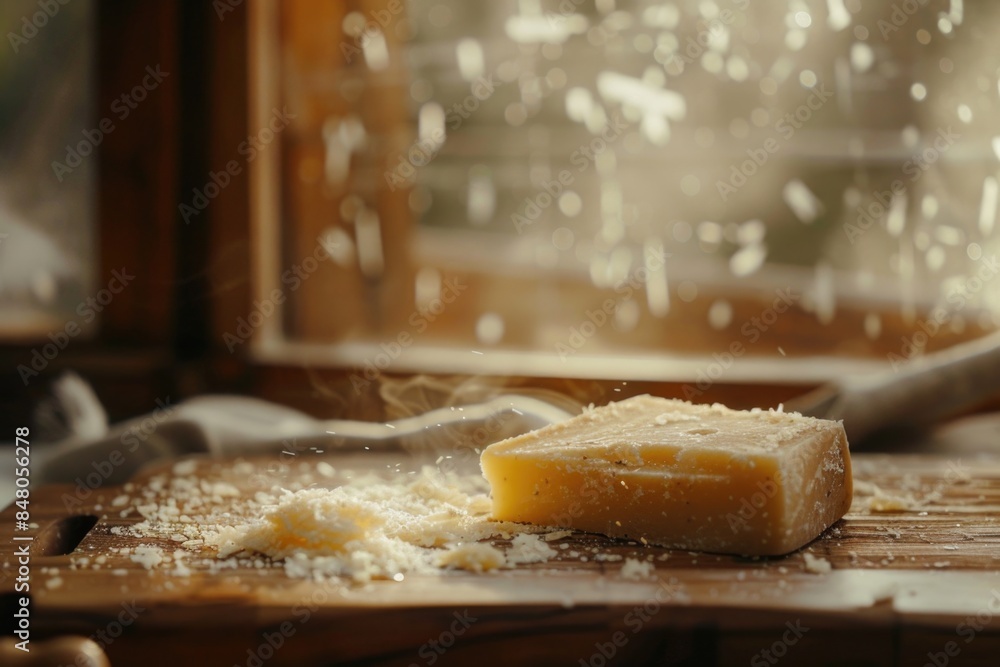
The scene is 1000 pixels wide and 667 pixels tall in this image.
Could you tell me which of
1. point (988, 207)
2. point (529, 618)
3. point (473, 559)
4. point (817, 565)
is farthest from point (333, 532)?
point (988, 207)

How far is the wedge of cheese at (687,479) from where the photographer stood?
1.04 m

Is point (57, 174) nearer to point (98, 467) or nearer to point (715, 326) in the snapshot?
point (98, 467)

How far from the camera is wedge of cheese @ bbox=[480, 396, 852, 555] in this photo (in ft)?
3.42

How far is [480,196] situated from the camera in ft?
7.64

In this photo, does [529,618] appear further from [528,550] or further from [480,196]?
[480,196]

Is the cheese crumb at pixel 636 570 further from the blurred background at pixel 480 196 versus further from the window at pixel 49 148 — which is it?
the window at pixel 49 148

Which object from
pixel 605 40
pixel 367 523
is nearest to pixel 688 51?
pixel 605 40

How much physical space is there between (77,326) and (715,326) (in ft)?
4.80

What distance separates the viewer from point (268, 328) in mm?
2260

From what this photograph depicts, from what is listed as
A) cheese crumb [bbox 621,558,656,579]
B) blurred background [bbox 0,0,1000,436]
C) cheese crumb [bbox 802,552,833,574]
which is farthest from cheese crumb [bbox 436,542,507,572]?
blurred background [bbox 0,0,1000,436]

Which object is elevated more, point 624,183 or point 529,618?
point 624,183

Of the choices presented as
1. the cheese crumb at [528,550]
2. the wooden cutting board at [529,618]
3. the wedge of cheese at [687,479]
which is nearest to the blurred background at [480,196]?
the wedge of cheese at [687,479]

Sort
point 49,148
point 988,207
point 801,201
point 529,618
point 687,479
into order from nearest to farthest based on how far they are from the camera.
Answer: point 529,618
point 687,479
point 988,207
point 801,201
point 49,148

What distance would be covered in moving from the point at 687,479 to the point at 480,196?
137cm
